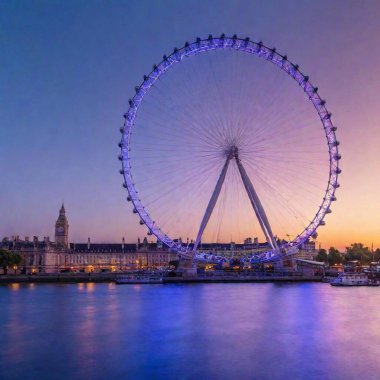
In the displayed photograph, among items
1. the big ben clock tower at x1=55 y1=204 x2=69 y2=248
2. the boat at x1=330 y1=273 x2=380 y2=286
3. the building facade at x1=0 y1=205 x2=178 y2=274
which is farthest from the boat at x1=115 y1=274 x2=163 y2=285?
the big ben clock tower at x1=55 y1=204 x2=69 y2=248

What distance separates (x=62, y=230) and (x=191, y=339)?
115 m

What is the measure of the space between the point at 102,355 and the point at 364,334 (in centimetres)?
1290

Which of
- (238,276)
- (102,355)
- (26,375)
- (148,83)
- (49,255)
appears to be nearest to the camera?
(26,375)

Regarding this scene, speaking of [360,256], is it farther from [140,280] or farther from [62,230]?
[62,230]

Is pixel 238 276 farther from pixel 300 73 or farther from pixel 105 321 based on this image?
pixel 105 321

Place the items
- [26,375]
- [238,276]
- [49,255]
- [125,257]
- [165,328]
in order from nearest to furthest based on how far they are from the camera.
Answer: [26,375] < [165,328] < [238,276] < [49,255] < [125,257]

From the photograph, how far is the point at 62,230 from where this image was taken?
134500mm

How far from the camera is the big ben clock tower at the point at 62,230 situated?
133 m

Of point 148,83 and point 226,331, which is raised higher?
point 148,83

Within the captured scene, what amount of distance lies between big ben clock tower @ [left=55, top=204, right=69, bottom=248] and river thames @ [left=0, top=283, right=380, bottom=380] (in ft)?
312

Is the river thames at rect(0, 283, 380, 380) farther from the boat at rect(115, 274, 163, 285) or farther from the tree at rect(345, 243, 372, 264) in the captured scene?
the tree at rect(345, 243, 372, 264)

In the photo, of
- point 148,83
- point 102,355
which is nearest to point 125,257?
point 148,83

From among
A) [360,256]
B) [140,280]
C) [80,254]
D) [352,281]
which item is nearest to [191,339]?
[352,281]

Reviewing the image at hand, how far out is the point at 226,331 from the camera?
26125 millimetres
